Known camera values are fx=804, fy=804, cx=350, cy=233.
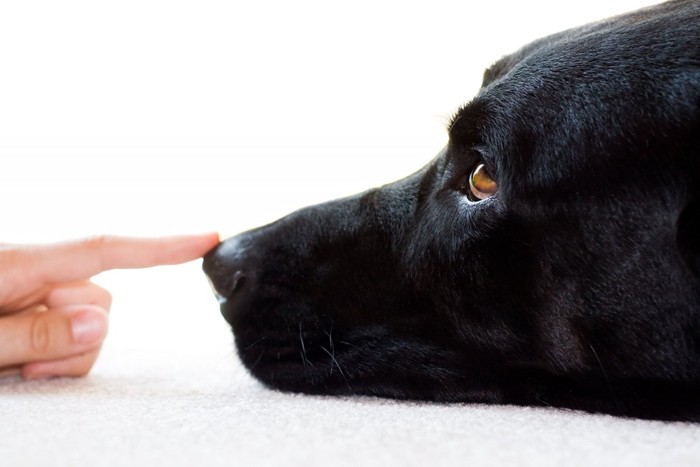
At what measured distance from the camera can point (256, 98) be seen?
2818 millimetres

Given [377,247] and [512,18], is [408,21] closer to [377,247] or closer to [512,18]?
[512,18]

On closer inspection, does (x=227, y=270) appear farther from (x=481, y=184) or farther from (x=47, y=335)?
(x=481, y=184)

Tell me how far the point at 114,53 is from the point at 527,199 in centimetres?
184

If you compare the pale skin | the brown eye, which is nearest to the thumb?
the pale skin

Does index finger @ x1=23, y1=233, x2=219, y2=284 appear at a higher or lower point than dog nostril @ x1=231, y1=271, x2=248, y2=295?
Answer: higher

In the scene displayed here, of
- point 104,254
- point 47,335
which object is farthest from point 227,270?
point 47,335

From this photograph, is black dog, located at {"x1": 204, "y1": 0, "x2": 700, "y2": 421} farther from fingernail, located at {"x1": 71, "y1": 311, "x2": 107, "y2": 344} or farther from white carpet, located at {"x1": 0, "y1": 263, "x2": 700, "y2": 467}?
fingernail, located at {"x1": 71, "y1": 311, "x2": 107, "y2": 344}

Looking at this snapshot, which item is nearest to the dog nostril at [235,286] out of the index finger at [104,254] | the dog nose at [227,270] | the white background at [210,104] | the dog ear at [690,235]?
the dog nose at [227,270]

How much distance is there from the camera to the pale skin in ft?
4.45

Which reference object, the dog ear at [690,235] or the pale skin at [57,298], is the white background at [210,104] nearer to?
the pale skin at [57,298]

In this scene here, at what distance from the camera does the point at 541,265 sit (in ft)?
3.90

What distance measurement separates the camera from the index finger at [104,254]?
1.38 m

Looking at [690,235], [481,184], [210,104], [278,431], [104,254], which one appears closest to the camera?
[278,431]

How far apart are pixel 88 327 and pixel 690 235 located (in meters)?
0.97
